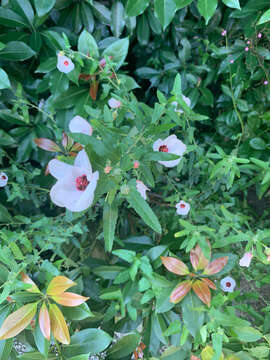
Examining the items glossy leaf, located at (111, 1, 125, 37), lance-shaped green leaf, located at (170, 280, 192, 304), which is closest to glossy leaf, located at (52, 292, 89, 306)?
lance-shaped green leaf, located at (170, 280, 192, 304)

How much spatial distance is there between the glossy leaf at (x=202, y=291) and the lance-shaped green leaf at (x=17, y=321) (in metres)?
0.40

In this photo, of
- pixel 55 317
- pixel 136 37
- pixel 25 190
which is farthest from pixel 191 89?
pixel 55 317

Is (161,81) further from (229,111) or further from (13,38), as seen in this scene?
(13,38)

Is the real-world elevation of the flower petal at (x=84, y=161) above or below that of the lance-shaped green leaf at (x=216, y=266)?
above

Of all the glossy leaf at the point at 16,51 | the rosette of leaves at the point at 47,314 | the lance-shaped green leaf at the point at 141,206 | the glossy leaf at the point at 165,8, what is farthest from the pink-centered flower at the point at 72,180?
the glossy leaf at the point at 16,51

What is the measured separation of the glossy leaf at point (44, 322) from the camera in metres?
0.72

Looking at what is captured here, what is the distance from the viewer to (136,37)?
1.34 metres

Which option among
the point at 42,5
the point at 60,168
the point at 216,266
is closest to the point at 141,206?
the point at 60,168

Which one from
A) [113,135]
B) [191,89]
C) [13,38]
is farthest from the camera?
[191,89]

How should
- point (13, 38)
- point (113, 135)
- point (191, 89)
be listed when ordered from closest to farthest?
point (113, 135) < point (13, 38) < point (191, 89)

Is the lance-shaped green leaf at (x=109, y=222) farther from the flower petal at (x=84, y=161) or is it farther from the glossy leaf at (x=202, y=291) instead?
the glossy leaf at (x=202, y=291)

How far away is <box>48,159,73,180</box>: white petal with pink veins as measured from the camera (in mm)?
698

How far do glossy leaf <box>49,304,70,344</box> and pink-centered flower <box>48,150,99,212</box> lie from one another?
0.26 metres

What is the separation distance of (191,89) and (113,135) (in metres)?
0.70
